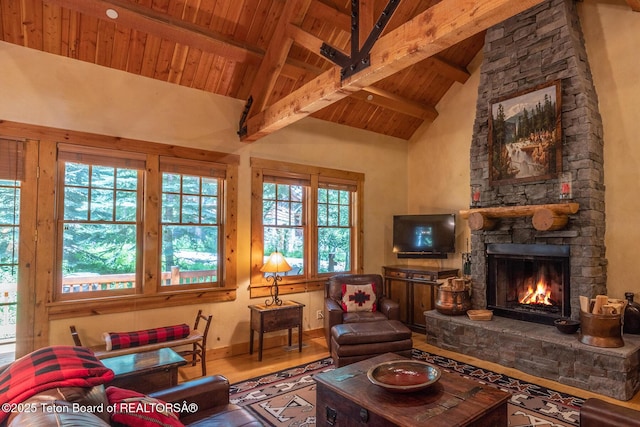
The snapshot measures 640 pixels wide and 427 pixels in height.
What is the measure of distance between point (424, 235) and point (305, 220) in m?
1.86

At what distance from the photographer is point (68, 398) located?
1.38m

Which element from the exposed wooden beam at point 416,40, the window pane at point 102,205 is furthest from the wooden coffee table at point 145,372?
the exposed wooden beam at point 416,40

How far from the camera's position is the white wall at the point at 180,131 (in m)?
3.49

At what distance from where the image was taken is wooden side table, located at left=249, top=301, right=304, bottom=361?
14.1 ft

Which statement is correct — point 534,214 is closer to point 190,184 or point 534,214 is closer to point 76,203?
point 190,184

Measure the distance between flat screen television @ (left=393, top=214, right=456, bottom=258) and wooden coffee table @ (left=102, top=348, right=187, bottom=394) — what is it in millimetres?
3841

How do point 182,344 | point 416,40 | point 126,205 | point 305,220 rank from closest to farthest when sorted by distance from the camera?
point 416,40
point 182,344
point 126,205
point 305,220

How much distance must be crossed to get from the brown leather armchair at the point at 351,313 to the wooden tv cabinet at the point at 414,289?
83cm

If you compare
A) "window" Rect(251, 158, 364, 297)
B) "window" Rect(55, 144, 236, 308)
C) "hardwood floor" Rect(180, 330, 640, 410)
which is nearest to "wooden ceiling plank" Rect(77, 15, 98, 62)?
"window" Rect(55, 144, 236, 308)

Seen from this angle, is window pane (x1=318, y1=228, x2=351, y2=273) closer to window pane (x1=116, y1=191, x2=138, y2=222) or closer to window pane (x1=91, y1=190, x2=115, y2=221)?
window pane (x1=116, y1=191, x2=138, y2=222)

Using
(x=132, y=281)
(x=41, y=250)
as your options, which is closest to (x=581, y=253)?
(x=132, y=281)

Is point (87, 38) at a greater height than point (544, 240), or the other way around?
point (87, 38)

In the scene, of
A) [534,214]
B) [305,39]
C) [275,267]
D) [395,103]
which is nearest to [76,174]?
[275,267]

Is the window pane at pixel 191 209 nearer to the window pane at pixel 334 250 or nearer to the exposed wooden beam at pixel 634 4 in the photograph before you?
the window pane at pixel 334 250
